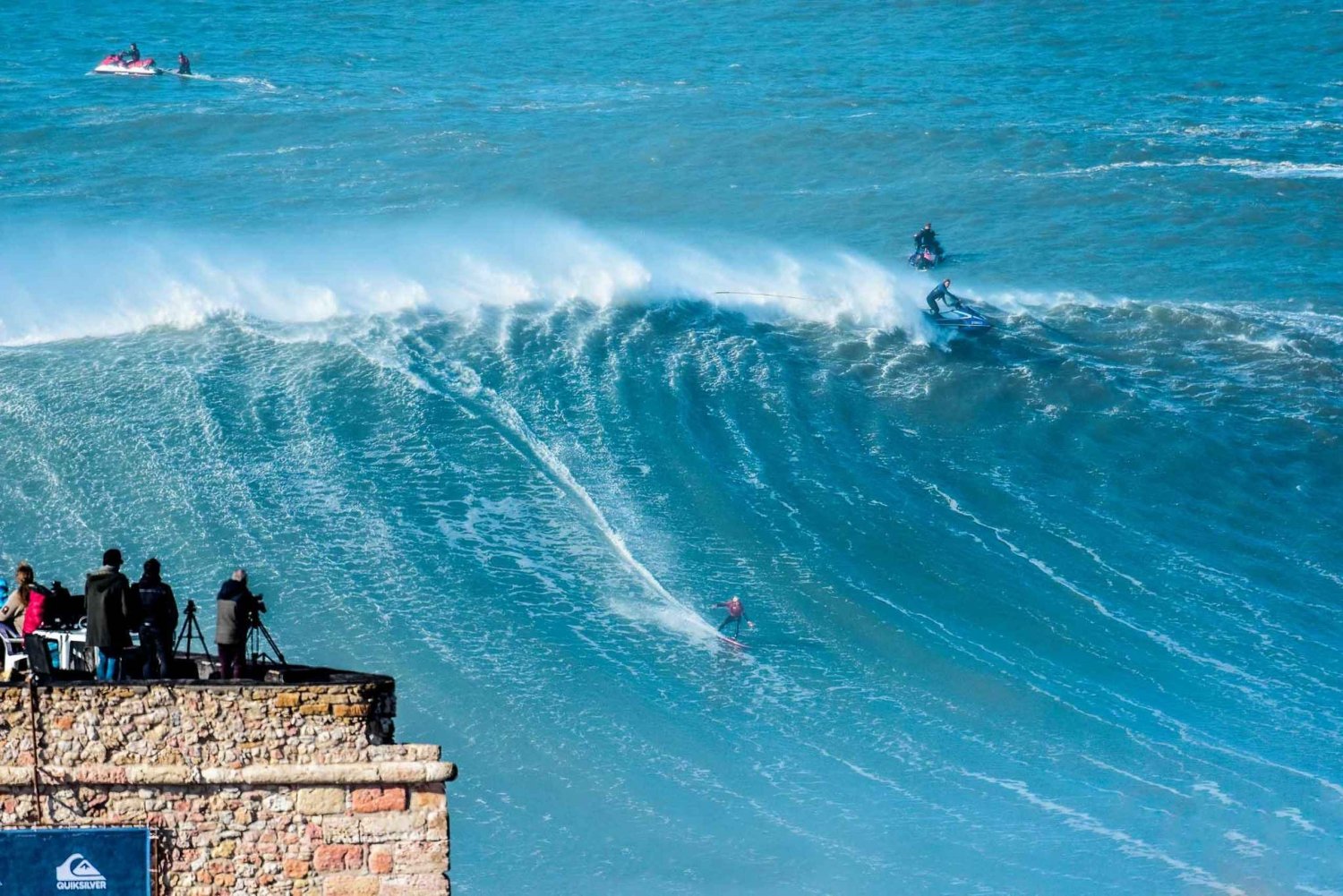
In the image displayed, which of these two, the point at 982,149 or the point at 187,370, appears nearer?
the point at 187,370

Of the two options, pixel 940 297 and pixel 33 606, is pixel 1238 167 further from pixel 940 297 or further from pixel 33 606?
pixel 33 606

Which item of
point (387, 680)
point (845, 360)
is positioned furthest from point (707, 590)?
point (387, 680)

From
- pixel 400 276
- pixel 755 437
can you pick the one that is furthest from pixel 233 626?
pixel 400 276

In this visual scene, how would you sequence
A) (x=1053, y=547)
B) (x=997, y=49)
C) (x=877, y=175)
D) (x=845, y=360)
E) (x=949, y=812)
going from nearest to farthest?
(x=949, y=812) < (x=1053, y=547) < (x=845, y=360) < (x=877, y=175) < (x=997, y=49)

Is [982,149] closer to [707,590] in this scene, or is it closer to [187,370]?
[187,370]

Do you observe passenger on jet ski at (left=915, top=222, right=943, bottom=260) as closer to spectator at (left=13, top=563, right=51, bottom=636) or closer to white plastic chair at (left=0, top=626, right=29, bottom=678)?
spectator at (left=13, top=563, right=51, bottom=636)

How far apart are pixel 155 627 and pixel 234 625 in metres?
0.56

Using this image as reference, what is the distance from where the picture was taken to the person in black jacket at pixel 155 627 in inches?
486

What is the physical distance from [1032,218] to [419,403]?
21214 millimetres

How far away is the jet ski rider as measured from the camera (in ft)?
128

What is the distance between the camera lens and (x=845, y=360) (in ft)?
123

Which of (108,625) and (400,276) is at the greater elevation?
(400,276)

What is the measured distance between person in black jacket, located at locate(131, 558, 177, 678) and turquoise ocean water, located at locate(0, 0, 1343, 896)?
896cm

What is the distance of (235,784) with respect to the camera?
11.3m
